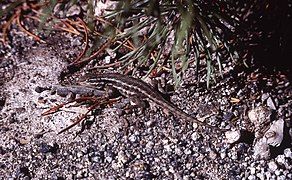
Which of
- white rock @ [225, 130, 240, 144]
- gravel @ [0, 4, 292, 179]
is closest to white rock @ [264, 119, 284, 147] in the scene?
gravel @ [0, 4, 292, 179]

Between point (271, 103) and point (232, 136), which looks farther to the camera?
point (271, 103)

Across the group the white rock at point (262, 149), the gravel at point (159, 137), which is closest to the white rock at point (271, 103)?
the gravel at point (159, 137)

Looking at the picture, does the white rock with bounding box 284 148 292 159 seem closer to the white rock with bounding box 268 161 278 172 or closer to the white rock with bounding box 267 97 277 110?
the white rock with bounding box 268 161 278 172

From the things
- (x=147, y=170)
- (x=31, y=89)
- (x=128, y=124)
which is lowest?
(x=147, y=170)

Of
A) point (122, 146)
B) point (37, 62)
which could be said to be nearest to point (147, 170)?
point (122, 146)

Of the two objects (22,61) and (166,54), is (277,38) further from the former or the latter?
(22,61)

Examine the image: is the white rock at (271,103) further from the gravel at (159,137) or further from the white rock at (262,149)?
the white rock at (262,149)

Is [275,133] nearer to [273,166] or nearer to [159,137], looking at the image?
[273,166]

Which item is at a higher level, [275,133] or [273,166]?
[275,133]

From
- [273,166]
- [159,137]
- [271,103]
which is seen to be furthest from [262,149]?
[159,137]

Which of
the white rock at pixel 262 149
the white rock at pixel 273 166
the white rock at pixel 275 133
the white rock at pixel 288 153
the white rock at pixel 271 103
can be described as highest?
the white rock at pixel 271 103

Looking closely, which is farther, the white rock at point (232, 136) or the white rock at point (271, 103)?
the white rock at point (271, 103)
